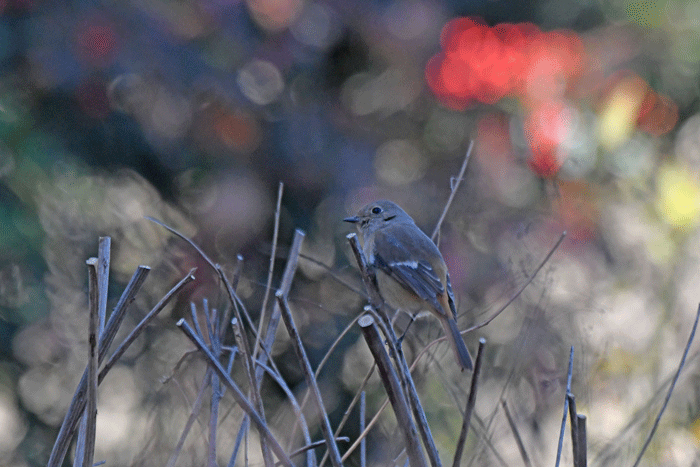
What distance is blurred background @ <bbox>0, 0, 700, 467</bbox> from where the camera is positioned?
235cm

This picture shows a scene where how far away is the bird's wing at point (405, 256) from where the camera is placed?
88.9 inches

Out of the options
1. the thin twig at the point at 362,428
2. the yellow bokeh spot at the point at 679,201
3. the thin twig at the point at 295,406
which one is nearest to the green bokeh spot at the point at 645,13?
the yellow bokeh spot at the point at 679,201

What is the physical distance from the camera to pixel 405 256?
7.85 feet

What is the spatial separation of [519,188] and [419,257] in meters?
0.62

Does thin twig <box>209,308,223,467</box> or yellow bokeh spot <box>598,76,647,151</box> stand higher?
yellow bokeh spot <box>598,76,647,151</box>

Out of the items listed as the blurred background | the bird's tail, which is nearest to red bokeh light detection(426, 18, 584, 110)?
the blurred background

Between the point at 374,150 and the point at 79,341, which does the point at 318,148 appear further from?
the point at 79,341

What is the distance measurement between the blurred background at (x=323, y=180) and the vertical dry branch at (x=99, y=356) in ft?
4.26

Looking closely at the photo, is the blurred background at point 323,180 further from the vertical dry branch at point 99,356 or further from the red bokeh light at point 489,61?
the vertical dry branch at point 99,356

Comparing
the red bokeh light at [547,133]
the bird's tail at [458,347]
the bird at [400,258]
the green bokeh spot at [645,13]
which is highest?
the green bokeh spot at [645,13]

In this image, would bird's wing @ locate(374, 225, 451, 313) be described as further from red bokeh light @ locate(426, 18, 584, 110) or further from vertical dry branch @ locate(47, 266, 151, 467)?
vertical dry branch @ locate(47, 266, 151, 467)

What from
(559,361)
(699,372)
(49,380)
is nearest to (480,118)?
(559,361)

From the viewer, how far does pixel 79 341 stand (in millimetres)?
2518

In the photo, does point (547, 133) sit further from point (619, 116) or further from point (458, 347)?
point (458, 347)
